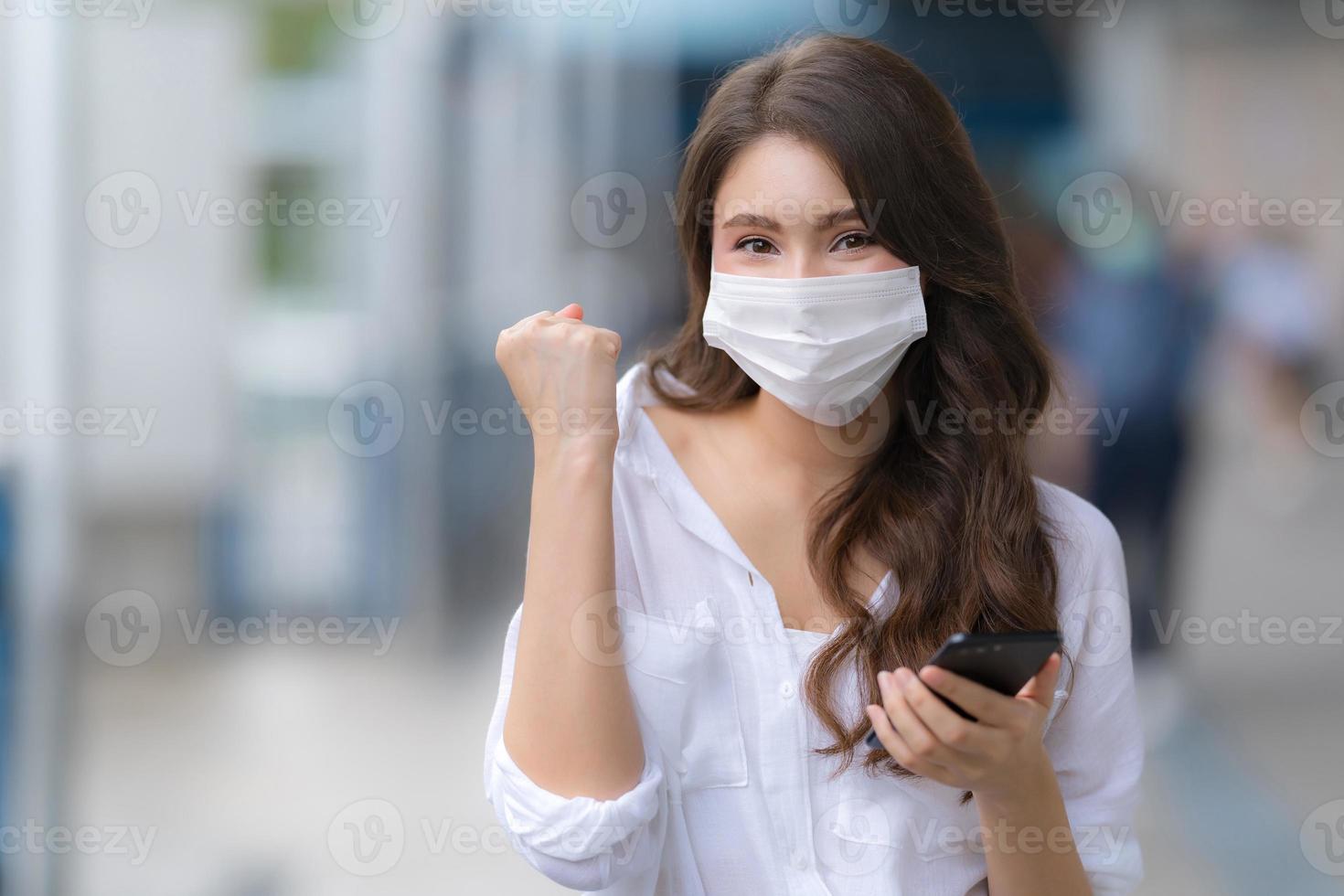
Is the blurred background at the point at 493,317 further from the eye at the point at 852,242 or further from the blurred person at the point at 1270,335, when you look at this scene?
the eye at the point at 852,242

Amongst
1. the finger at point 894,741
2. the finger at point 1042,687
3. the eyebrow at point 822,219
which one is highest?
the eyebrow at point 822,219

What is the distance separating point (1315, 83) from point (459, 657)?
16.1 feet

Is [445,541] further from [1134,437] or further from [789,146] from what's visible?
[789,146]

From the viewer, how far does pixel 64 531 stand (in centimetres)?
265

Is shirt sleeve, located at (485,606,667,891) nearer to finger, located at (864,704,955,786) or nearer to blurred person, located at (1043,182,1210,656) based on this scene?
finger, located at (864,704,955,786)

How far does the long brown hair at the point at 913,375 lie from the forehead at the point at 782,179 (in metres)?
0.02

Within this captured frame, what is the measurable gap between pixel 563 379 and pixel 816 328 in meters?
0.40

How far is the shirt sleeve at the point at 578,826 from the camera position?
1462mm

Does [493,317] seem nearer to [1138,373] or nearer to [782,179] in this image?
[1138,373]

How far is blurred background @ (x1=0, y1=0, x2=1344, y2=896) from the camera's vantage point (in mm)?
4793

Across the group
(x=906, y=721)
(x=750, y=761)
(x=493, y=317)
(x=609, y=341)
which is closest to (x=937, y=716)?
(x=906, y=721)

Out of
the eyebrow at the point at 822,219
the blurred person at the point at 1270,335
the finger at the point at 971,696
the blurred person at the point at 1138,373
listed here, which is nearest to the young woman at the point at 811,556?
the eyebrow at the point at 822,219

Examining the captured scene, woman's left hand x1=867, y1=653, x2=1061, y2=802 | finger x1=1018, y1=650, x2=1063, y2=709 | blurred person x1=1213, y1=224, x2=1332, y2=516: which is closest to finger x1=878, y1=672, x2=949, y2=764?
woman's left hand x1=867, y1=653, x2=1061, y2=802

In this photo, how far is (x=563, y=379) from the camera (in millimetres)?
1583
